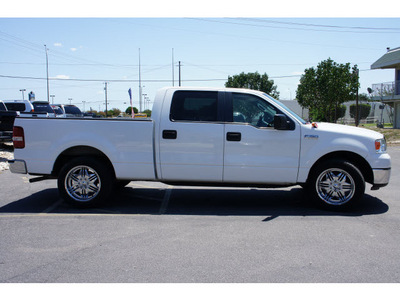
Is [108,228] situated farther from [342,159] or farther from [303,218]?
[342,159]

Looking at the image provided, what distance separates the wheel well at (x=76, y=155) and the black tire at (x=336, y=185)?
3459 mm

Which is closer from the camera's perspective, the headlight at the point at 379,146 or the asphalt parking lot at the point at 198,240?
the asphalt parking lot at the point at 198,240

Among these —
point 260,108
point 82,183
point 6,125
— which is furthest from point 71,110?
point 260,108

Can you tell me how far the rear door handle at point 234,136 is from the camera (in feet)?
19.3

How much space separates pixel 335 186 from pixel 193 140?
246 cm

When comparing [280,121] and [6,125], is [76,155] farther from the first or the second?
[6,125]

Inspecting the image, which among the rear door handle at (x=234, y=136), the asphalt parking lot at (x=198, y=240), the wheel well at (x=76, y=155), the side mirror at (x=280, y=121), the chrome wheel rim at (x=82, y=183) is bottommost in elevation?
the asphalt parking lot at (x=198, y=240)

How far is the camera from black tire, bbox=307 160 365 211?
591 centimetres

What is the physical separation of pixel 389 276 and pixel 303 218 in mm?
2081

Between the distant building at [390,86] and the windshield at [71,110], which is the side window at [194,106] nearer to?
the windshield at [71,110]

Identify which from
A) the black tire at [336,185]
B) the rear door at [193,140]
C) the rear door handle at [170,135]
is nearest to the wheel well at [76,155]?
the rear door at [193,140]

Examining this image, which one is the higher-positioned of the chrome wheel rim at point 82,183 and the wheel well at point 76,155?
the wheel well at point 76,155

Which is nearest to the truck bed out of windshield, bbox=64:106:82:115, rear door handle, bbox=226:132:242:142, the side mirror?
rear door handle, bbox=226:132:242:142

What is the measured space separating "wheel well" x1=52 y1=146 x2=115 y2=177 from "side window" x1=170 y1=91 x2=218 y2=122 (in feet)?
4.53
